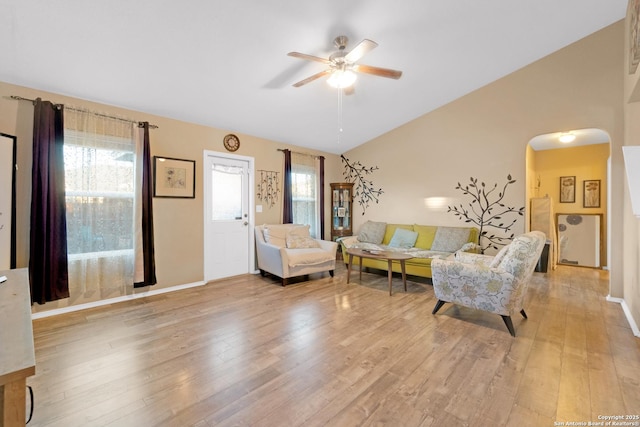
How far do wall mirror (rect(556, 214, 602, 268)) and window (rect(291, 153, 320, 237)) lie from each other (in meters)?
4.70

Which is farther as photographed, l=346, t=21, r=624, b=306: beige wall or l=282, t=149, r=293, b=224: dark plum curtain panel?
l=282, t=149, r=293, b=224: dark plum curtain panel

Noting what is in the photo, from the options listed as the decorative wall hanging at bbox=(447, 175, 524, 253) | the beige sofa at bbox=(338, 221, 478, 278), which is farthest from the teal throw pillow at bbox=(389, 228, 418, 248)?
the decorative wall hanging at bbox=(447, 175, 524, 253)

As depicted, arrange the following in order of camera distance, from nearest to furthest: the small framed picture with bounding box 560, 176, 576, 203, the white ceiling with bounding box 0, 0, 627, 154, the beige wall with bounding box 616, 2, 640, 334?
1. the white ceiling with bounding box 0, 0, 627, 154
2. the beige wall with bounding box 616, 2, 640, 334
3. the small framed picture with bounding box 560, 176, 576, 203

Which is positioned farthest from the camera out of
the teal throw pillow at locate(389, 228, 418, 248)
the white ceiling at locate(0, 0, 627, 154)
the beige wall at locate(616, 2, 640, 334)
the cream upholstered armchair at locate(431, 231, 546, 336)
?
the teal throw pillow at locate(389, 228, 418, 248)

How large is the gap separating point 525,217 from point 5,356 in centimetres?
527

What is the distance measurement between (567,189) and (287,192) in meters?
5.35

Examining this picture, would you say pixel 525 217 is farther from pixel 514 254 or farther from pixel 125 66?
pixel 125 66

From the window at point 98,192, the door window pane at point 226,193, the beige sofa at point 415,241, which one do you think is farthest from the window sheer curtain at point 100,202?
the beige sofa at point 415,241

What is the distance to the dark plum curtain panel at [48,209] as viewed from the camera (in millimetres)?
2697

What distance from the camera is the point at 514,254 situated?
2412mm

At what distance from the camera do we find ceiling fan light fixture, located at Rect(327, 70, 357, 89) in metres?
2.69

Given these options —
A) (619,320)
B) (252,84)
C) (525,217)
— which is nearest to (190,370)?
(252,84)

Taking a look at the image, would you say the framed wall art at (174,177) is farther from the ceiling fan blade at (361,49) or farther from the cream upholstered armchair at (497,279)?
the cream upholstered armchair at (497,279)

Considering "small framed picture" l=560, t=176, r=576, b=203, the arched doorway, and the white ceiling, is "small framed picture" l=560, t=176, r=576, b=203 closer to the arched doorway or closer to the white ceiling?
the arched doorway
